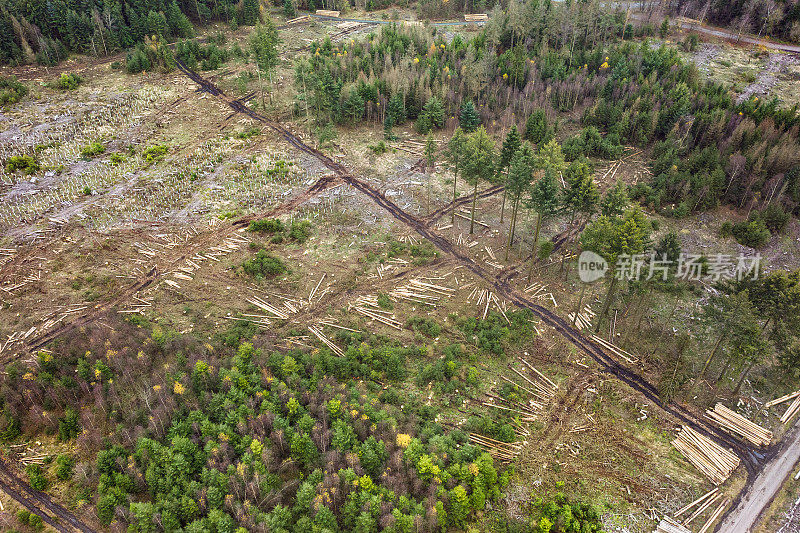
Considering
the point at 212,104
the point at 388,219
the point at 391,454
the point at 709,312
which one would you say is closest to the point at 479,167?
the point at 388,219

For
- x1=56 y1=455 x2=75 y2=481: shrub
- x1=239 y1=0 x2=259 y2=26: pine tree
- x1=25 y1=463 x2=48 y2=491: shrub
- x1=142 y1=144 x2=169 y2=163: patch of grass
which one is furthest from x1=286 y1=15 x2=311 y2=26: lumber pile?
x1=25 y1=463 x2=48 y2=491: shrub

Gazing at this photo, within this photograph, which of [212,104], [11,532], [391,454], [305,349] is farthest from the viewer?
[212,104]

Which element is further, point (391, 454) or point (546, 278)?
point (546, 278)

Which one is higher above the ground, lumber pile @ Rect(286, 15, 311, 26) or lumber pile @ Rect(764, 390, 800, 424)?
lumber pile @ Rect(286, 15, 311, 26)

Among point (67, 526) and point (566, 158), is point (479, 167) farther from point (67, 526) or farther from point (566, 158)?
point (67, 526)

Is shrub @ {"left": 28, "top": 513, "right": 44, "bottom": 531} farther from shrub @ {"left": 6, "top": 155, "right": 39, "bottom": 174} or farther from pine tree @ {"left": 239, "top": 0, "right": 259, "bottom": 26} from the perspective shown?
pine tree @ {"left": 239, "top": 0, "right": 259, "bottom": 26}

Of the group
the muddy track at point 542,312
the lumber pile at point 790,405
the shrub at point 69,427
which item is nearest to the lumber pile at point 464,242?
the muddy track at point 542,312

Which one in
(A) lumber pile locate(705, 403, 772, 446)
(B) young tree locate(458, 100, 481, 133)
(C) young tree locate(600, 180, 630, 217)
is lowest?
(A) lumber pile locate(705, 403, 772, 446)
